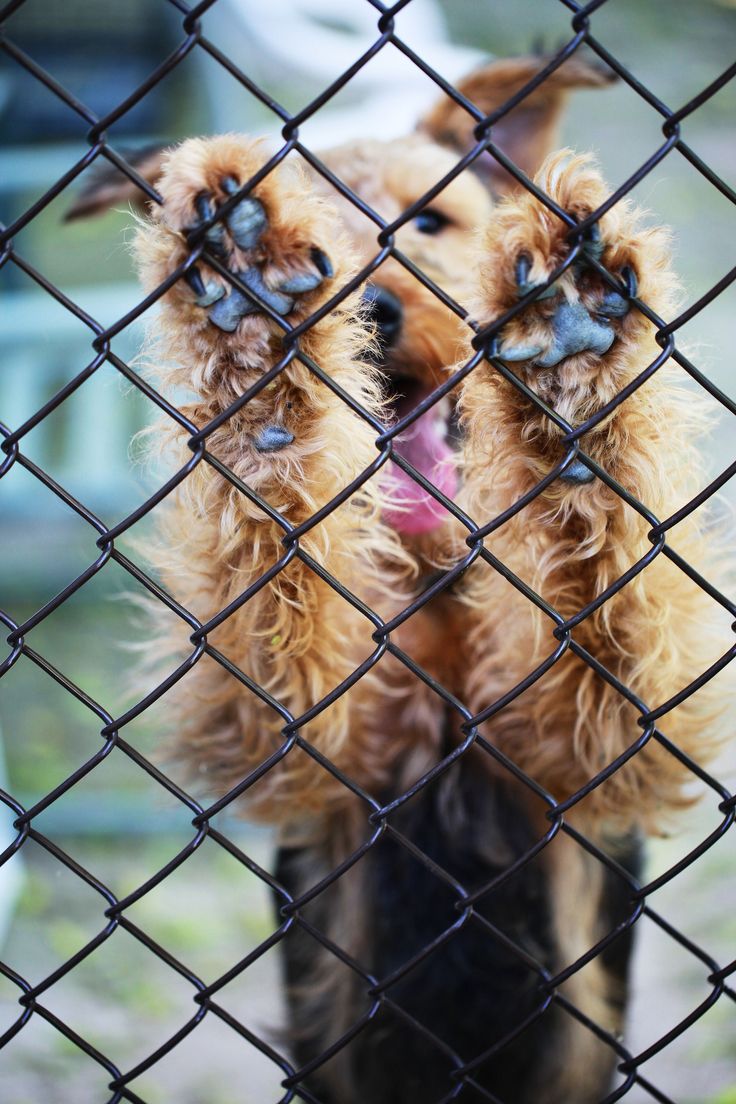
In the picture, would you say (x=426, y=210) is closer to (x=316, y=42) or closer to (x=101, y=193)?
(x=101, y=193)

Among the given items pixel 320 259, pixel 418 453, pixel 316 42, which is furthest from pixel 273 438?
pixel 316 42

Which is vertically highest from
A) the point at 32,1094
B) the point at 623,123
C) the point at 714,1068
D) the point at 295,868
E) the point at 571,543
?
the point at 623,123

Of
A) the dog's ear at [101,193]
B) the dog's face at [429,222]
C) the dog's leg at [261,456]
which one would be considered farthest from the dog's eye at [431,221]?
the dog's leg at [261,456]

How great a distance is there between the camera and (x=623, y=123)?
654 cm

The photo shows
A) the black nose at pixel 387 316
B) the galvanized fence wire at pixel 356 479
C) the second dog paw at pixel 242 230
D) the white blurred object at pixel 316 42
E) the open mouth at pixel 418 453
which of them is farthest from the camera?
the white blurred object at pixel 316 42

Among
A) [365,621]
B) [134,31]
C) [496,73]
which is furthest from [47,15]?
[365,621]

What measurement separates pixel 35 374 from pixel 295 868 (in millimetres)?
2865

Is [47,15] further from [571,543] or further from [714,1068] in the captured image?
[714,1068]

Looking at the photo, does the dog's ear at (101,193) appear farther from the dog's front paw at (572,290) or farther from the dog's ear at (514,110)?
the dog's front paw at (572,290)

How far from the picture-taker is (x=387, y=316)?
Answer: 2.09 metres

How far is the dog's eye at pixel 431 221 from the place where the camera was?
248cm

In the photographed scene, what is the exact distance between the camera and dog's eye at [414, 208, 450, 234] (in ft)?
8.14

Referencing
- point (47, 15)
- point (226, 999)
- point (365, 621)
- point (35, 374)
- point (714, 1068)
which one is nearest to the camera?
point (365, 621)

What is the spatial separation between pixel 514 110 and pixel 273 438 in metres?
1.48
